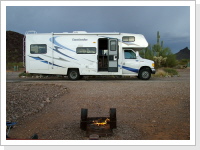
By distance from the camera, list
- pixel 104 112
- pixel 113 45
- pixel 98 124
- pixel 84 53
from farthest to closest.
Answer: pixel 84 53 < pixel 113 45 < pixel 104 112 < pixel 98 124

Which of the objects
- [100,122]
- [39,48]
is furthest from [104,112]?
[39,48]

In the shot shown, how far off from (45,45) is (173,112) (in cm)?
995

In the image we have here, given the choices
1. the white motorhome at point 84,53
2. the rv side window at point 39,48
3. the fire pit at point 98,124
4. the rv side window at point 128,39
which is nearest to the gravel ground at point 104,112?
the fire pit at point 98,124

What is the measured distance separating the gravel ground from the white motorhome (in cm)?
455

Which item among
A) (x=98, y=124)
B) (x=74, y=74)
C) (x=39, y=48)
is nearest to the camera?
(x=98, y=124)

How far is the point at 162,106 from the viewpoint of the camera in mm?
7750

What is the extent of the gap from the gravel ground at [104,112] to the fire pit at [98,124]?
5.1 inches

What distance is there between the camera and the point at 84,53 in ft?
48.8

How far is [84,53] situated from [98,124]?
9625mm

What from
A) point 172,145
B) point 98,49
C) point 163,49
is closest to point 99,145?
point 172,145

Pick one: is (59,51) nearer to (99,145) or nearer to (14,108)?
(14,108)

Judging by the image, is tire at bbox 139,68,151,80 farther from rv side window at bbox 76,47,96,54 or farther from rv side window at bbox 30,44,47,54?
rv side window at bbox 30,44,47,54

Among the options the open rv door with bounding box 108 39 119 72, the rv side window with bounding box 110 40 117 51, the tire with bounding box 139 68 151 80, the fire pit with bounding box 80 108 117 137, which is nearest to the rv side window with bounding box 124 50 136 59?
the open rv door with bounding box 108 39 119 72

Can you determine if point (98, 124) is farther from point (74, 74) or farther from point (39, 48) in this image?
point (39, 48)
